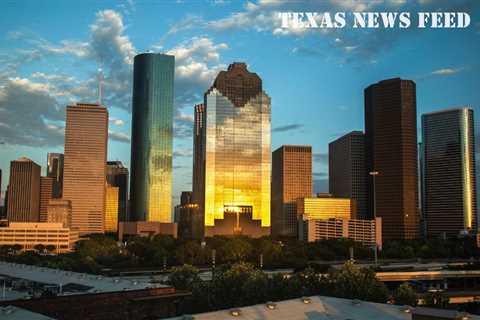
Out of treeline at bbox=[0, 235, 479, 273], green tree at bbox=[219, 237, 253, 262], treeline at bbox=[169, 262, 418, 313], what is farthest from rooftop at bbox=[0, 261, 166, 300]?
green tree at bbox=[219, 237, 253, 262]

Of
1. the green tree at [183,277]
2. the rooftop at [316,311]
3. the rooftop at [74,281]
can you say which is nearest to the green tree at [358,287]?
the rooftop at [316,311]

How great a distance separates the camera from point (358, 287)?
59.1 metres

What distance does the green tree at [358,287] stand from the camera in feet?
191

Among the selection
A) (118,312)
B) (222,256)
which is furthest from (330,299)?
(222,256)

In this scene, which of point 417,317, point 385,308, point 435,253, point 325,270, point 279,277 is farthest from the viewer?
point 435,253

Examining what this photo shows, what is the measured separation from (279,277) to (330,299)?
23.7 m

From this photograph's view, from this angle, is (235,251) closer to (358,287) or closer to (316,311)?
(358,287)

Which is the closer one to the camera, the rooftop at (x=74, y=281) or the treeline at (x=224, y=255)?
the rooftop at (x=74, y=281)

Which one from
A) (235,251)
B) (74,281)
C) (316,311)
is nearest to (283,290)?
(316,311)

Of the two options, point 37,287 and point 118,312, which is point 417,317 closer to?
point 118,312

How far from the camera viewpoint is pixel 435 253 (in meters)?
178

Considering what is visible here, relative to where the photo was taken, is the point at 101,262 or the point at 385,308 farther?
the point at 101,262

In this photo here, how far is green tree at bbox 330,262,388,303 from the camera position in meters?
58.2

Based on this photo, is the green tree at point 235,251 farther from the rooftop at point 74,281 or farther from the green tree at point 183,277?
the rooftop at point 74,281
